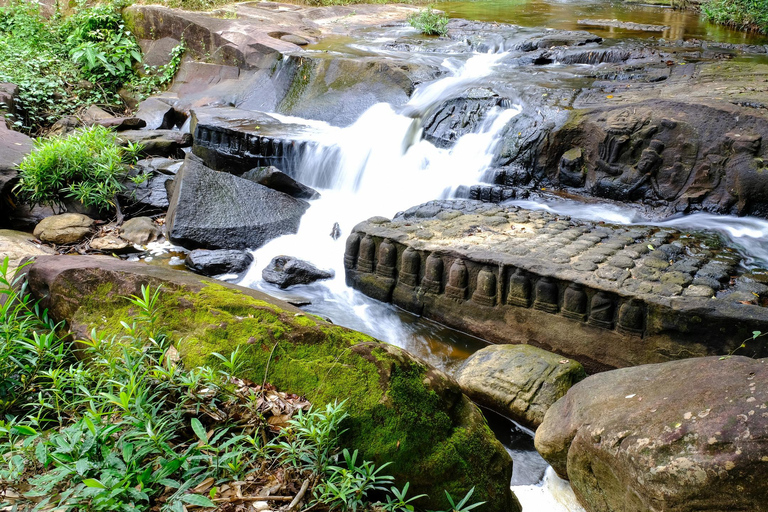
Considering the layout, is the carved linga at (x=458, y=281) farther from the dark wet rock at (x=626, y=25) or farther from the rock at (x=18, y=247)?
the dark wet rock at (x=626, y=25)

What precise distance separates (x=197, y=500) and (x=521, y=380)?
2.82 m

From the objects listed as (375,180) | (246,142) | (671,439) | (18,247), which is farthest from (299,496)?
(246,142)

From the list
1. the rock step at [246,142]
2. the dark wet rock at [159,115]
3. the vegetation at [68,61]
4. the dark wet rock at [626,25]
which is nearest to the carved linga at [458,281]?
the rock step at [246,142]

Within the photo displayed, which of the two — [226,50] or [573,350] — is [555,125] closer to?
[573,350]

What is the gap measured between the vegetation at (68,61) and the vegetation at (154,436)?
9.09 metres

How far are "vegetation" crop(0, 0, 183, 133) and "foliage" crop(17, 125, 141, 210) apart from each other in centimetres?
349

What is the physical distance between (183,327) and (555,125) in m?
5.80

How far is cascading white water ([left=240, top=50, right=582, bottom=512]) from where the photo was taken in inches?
236

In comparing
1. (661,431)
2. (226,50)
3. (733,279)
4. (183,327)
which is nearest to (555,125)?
(733,279)

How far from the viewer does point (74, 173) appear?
7.54 m

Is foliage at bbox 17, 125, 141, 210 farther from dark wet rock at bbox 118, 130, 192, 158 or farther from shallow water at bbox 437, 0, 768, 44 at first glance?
shallow water at bbox 437, 0, 768, 44

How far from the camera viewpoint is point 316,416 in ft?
8.79

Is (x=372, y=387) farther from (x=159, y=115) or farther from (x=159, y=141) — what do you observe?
(x=159, y=115)

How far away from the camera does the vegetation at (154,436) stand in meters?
2.26
